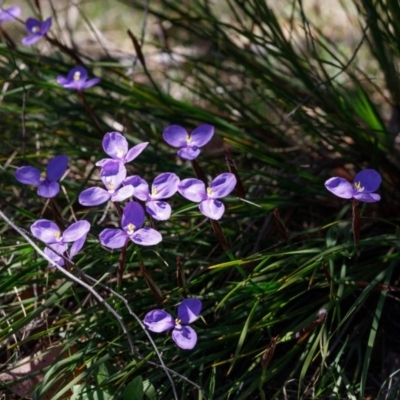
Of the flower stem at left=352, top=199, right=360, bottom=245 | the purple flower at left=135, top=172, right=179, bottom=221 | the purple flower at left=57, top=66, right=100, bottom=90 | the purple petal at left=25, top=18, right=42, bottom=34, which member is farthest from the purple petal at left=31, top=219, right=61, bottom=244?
the purple petal at left=25, top=18, right=42, bottom=34

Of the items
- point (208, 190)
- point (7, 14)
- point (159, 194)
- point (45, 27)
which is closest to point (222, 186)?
point (208, 190)

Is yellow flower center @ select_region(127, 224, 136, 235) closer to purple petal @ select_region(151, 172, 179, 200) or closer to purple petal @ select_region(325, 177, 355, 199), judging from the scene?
purple petal @ select_region(151, 172, 179, 200)

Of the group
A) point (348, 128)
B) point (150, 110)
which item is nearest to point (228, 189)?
point (348, 128)

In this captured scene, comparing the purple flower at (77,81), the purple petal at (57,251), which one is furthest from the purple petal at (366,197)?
the purple flower at (77,81)

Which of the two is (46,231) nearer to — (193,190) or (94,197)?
(94,197)

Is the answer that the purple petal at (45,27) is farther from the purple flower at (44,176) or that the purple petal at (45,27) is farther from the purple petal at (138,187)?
the purple petal at (138,187)

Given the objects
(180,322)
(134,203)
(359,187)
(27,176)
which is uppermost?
(359,187)
